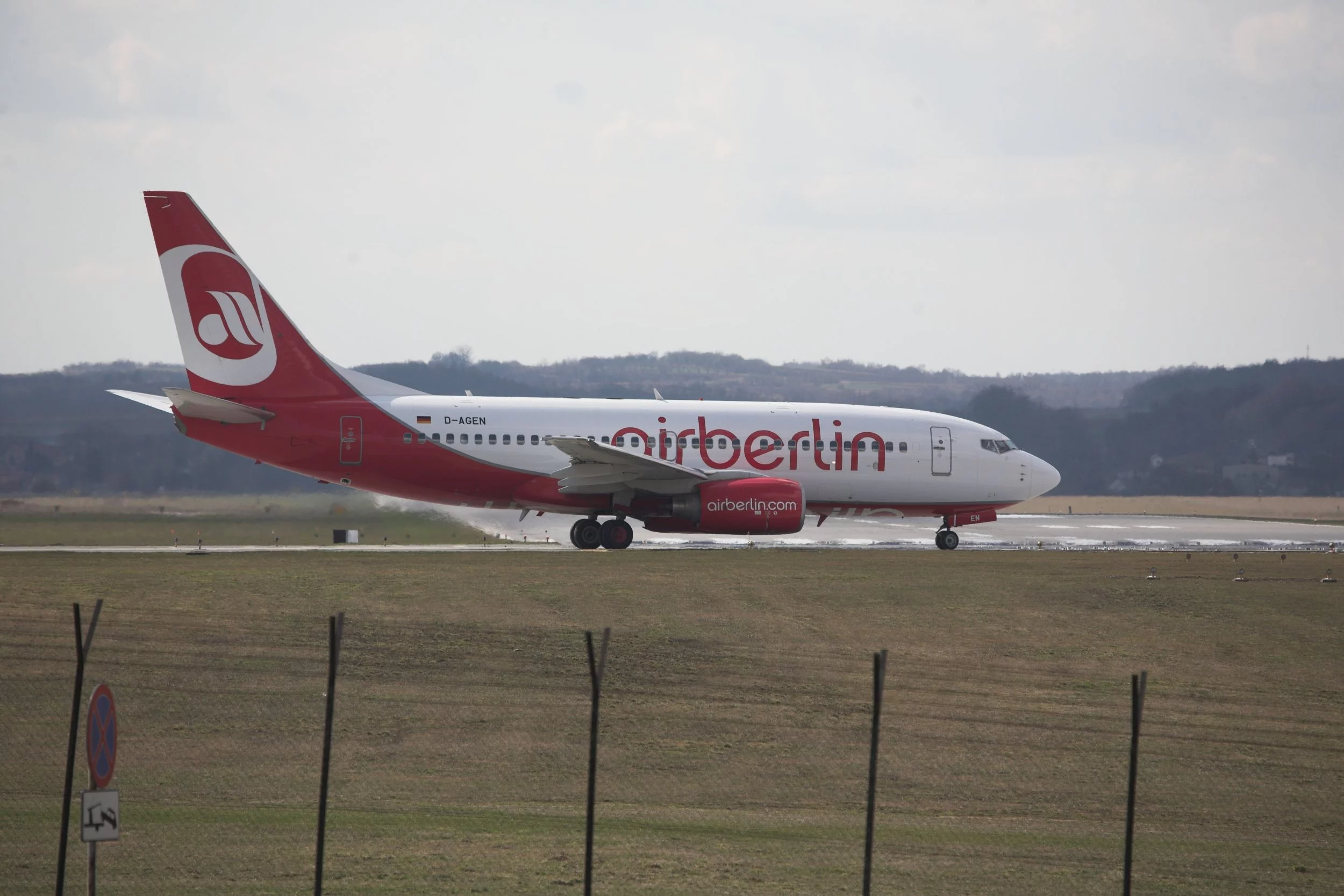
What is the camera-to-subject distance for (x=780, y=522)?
31.7 meters

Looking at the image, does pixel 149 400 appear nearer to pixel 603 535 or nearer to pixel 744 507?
pixel 603 535

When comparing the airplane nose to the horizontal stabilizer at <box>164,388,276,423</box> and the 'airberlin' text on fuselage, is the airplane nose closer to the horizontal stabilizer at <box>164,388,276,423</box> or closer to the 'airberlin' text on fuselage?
the 'airberlin' text on fuselage

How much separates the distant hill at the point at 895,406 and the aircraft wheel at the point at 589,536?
7.87 meters

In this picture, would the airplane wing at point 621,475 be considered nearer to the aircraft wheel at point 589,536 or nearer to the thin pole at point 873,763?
the aircraft wheel at point 589,536

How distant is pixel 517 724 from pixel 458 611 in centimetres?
559

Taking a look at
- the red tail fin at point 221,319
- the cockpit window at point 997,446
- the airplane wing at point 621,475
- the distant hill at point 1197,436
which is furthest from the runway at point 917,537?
the distant hill at point 1197,436

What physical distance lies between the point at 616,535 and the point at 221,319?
9.91 m

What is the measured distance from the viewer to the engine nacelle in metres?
31.5

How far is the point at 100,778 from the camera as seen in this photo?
9789 mm

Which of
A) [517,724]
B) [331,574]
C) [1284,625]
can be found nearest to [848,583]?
[1284,625]

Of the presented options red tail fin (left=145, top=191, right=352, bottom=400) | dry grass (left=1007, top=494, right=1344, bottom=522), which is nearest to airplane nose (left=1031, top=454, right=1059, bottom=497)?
red tail fin (left=145, top=191, right=352, bottom=400)

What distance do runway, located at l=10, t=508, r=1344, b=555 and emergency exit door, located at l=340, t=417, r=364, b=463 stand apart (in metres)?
2.06

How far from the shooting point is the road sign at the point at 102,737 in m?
9.68

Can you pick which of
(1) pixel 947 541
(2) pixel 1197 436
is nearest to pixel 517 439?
(1) pixel 947 541
